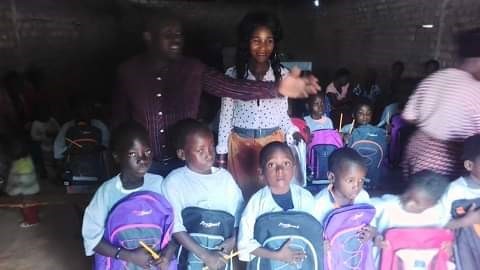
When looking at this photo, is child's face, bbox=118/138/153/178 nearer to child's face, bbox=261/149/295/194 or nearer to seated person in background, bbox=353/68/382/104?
child's face, bbox=261/149/295/194

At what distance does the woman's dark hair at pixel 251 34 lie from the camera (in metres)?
2.33

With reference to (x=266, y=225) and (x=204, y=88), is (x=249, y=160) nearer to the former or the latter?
(x=204, y=88)

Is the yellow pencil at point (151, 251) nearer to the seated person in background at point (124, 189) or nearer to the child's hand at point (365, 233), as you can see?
the seated person in background at point (124, 189)

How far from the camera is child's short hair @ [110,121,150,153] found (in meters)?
1.85

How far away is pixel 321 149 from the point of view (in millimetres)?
3541

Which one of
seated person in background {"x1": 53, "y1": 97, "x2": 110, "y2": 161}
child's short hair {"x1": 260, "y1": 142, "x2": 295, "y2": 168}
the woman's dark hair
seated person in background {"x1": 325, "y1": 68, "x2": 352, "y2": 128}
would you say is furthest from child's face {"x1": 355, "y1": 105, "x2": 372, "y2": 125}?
seated person in background {"x1": 53, "y1": 97, "x2": 110, "y2": 161}

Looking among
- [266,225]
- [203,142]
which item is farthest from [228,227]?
[203,142]

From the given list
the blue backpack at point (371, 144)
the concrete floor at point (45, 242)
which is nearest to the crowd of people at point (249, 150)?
the concrete floor at point (45, 242)

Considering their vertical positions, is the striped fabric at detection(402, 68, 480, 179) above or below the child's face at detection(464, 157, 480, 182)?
above

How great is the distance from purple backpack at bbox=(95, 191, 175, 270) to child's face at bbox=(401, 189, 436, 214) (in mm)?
1110

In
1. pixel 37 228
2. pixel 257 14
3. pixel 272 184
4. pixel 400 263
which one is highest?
pixel 257 14

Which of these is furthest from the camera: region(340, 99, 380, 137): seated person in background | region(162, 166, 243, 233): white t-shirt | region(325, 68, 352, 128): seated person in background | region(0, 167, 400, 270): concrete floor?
region(325, 68, 352, 128): seated person in background

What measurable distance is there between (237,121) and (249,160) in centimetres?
24

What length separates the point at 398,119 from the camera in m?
4.31
